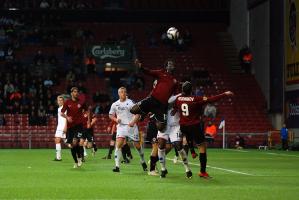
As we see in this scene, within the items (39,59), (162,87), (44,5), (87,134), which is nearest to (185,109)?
(162,87)

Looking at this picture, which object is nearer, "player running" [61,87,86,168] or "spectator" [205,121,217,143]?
"player running" [61,87,86,168]

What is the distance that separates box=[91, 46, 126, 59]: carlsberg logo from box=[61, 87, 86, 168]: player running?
27972mm

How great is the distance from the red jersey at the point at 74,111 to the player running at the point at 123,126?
1415 millimetres

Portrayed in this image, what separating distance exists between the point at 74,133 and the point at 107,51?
28643mm

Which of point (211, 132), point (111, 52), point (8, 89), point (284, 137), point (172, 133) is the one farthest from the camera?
point (111, 52)

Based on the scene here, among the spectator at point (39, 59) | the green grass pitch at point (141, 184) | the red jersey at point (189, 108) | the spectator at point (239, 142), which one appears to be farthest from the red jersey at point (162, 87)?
the spectator at point (39, 59)

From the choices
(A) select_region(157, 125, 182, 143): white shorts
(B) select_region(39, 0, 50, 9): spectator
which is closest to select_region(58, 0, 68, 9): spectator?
(B) select_region(39, 0, 50, 9): spectator

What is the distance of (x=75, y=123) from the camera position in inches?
986

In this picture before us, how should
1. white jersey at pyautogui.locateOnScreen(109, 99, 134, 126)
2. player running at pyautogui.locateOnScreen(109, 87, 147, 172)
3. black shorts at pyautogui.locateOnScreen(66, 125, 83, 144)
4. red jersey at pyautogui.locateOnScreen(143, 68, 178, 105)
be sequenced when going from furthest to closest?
black shorts at pyautogui.locateOnScreen(66, 125, 83, 144) → white jersey at pyautogui.locateOnScreen(109, 99, 134, 126) → player running at pyautogui.locateOnScreen(109, 87, 147, 172) → red jersey at pyautogui.locateOnScreen(143, 68, 178, 105)

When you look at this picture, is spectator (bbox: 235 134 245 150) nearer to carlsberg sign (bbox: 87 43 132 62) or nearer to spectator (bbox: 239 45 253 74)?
spectator (bbox: 239 45 253 74)

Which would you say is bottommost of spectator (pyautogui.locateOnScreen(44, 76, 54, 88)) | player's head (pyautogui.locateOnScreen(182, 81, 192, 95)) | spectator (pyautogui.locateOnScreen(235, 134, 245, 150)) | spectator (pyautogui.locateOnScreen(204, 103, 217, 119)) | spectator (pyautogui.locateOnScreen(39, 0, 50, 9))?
spectator (pyautogui.locateOnScreen(235, 134, 245, 150))

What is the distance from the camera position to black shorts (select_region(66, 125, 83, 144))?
24.8 m

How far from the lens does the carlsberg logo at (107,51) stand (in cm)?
5321

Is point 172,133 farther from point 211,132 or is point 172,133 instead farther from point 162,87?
point 211,132
